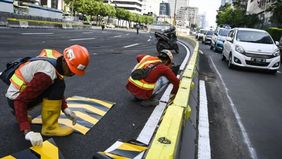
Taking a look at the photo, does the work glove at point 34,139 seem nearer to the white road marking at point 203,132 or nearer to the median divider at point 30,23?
the white road marking at point 203,132

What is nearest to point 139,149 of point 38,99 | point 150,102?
point 38,99

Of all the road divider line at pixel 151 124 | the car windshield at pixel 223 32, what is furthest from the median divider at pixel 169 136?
the car windshield at pixel 223 32

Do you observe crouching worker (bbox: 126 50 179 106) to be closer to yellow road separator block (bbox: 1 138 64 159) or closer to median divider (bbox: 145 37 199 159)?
median divider (bbox: 145 37 199 159)

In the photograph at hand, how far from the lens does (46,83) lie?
3939 mm

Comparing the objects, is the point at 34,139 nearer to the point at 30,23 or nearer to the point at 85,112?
the point at 85,112

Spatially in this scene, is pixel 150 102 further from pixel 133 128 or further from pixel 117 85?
pixel 117 85

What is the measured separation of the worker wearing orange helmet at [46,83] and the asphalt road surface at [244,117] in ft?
6.59

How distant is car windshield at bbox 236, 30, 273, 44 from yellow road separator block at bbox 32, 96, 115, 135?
377 inches

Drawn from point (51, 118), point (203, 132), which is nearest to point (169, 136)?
point (51, 118)

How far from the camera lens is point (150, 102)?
6559 mm

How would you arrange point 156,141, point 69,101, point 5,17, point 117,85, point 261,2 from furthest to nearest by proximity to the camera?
point 261,2
point 5,17
point 117,85
point 69,101
point 156,141

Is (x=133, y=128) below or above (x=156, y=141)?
below

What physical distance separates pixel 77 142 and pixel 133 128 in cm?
102

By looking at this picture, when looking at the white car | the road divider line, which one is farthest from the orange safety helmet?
the white car
